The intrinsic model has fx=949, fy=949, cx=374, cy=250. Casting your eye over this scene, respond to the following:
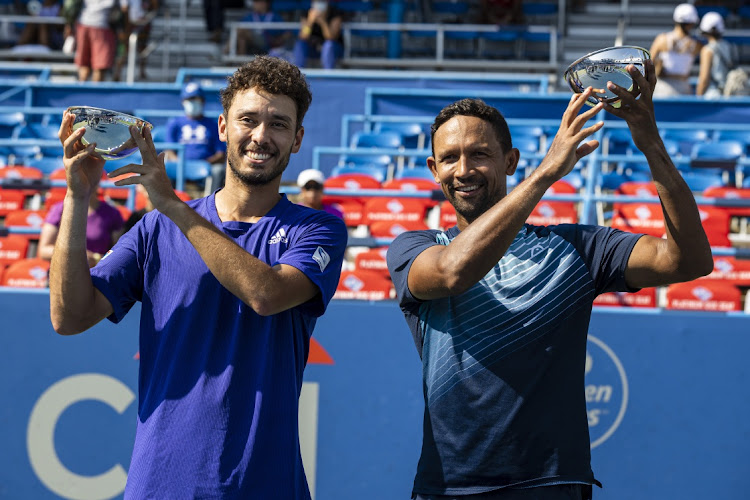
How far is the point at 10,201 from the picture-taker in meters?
7.77

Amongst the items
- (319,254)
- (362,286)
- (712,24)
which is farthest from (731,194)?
(319,254)

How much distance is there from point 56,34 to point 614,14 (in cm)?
793

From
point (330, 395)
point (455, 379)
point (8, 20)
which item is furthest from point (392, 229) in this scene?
point (8, 20)

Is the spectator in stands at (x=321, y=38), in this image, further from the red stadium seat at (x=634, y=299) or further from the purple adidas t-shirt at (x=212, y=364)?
the purple adidas t-shirt at (x=212, y=364)

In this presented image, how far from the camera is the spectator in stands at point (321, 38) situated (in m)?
11.4

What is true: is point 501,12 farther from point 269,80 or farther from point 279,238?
point 279,238

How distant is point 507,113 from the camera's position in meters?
10.0

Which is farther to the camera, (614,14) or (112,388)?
(614,14)

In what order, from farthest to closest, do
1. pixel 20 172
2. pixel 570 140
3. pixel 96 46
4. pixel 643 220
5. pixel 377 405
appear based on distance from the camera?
1. pixel 96 46
2. pixel 20 172
3. pixel 643 220
4. pixel 377 405
5. pixel 570 140

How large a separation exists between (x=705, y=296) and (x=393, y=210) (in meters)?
2.25

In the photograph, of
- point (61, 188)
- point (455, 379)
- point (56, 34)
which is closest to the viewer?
point (455, 379)

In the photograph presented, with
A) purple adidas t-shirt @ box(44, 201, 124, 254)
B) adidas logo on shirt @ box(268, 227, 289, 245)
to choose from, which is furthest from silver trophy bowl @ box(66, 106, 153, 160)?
purple adidas t-shirt @ box(44, 201, 124, 254)

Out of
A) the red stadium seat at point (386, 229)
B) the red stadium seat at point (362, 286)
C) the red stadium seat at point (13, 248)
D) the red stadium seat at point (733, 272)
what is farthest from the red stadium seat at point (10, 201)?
the red stadium seat at point (733, 272)

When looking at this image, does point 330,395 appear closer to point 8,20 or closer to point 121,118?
point 121,118
